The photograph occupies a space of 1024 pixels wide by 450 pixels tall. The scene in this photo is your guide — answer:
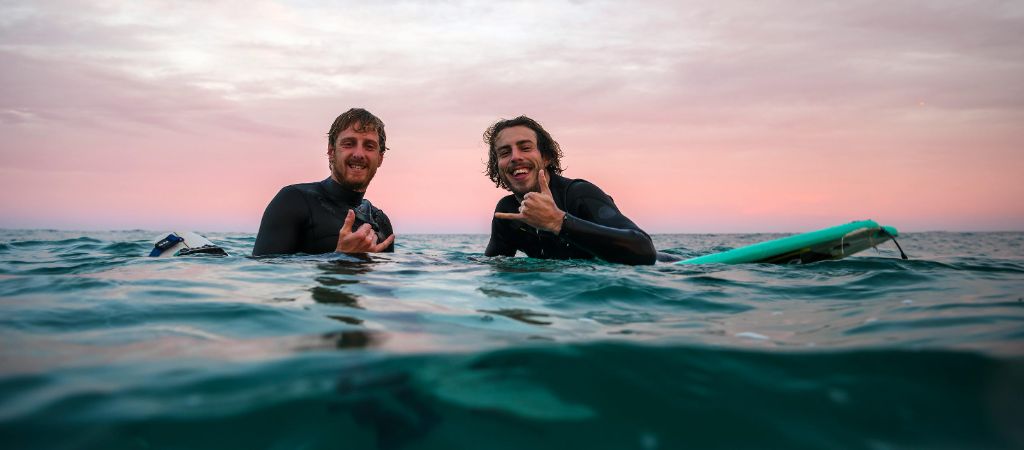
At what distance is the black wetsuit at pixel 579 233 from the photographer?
4.82 m

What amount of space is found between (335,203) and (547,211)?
107 inches

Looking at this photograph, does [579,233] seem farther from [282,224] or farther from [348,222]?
[282,224]

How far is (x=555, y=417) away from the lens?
1.46 metres

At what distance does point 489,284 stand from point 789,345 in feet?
7.61

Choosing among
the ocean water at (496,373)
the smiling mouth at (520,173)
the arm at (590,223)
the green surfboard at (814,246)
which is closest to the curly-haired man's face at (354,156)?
the smiling mouth at (520,173)

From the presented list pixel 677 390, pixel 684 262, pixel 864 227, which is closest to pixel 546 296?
pixel 677 390

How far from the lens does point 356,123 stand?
6.30 meters

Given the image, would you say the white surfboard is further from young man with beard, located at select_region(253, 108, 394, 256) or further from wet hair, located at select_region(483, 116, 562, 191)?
wet hair, located at select_region(483, 116, 562, 191)

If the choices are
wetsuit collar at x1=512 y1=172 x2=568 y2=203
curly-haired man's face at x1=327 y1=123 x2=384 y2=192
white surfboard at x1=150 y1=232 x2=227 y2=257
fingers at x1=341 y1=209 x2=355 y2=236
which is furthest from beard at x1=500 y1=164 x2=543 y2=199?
white surfboard at x1=150 y1=232 x2=227 y2=257

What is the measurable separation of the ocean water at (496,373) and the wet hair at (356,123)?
3.37m

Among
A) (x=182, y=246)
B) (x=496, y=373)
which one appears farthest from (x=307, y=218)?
(x=496, y=373)

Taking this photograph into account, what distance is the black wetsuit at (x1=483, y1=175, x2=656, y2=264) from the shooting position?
482cm

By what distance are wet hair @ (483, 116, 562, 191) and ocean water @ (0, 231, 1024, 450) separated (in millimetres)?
3627

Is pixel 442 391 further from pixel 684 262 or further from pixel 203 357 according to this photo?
pixel 684 262
